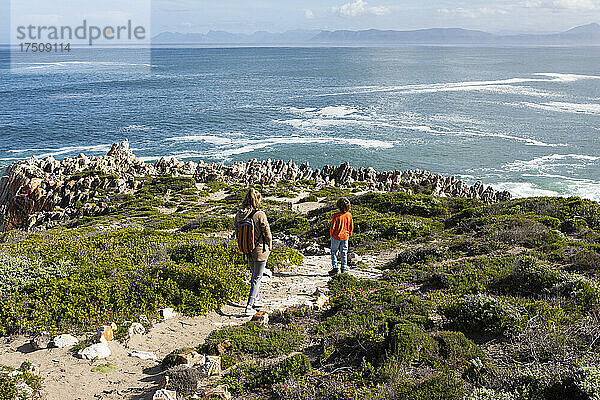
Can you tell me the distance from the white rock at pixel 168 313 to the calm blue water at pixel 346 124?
36756 mm

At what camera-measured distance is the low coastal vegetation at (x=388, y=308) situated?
6422 millimetres

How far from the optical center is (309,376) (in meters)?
6.77

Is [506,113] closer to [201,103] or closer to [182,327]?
[201,103]

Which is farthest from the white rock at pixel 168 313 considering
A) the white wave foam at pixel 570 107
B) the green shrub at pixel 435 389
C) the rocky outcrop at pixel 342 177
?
the white wave foam at pixel 570 107

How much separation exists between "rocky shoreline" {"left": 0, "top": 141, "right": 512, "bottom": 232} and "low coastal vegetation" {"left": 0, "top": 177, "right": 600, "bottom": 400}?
2024 cm

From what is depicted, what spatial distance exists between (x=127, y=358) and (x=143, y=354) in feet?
0.85

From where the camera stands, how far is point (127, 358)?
768cm

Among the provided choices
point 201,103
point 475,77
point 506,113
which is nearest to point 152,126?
point 201,103

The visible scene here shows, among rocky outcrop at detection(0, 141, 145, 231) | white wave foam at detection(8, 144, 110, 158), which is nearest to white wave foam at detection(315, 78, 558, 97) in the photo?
white wave foam at detection(8, 144, 110, 158)

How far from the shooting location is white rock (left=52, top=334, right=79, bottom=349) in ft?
26.2

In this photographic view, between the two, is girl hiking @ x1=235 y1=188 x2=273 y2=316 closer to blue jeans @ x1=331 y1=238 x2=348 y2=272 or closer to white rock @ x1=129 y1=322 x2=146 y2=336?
white rock @ x1=129 y1=322 x2=146 y2=336

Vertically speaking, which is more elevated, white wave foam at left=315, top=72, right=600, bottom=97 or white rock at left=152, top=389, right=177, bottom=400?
white wave foam at left=315, top=72, right=600, bottom=97

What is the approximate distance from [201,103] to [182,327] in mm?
83753

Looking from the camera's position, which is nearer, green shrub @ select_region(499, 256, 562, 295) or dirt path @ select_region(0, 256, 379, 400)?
dirt path @ select_region(0, 256, 379, 400)
